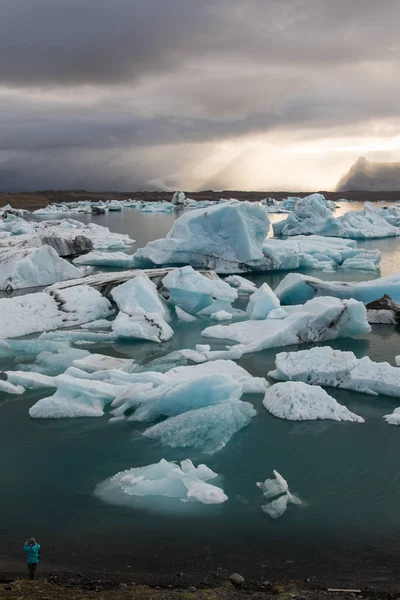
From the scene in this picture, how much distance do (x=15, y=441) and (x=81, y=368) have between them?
2278mm

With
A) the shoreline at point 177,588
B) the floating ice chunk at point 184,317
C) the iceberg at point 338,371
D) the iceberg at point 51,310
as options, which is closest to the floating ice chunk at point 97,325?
the iceberg at point 51,310

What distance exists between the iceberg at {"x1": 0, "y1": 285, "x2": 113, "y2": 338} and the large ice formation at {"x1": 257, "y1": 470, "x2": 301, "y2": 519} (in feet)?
19.7

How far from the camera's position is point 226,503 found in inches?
197

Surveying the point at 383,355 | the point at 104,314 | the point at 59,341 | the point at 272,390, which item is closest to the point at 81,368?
the point at 59,341

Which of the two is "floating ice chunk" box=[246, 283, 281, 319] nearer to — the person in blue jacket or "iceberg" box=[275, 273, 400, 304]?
"iceberg" box=[275, 273, 400, 304]

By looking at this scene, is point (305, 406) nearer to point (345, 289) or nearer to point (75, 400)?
point (75, 400)

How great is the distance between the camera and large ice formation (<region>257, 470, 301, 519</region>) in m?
4.89

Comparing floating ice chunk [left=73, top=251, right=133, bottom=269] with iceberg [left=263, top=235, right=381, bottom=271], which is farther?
floating ice chunk [left=73, top=251, right=133, bottom=269]

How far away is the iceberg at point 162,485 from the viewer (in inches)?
199

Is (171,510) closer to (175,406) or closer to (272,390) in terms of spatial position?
(175,406)

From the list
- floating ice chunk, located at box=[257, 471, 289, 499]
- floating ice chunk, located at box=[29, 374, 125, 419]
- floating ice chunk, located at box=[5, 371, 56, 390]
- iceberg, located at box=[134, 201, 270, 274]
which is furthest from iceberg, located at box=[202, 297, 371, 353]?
iceberg, located at box=[134, 201, 270, 274]

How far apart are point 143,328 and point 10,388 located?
10.7ft

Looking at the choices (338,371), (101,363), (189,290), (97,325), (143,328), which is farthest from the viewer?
(189,290)

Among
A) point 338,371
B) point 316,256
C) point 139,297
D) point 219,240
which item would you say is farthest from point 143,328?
point 316,256
